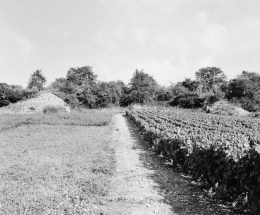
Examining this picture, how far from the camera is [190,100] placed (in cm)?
5409

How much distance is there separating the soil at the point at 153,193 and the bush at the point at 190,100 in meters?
46.4

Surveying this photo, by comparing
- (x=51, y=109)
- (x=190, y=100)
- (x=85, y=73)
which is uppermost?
(x=85, y=73)

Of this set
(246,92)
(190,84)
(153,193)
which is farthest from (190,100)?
(153,193)

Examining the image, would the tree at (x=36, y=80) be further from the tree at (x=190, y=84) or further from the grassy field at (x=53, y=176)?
the grassy field at (x=53, y=176)

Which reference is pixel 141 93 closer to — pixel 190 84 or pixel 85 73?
pixel 190 84

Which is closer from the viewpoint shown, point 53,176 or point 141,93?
point 53,176

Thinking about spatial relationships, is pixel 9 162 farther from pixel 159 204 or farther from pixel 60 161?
pixel 159 204

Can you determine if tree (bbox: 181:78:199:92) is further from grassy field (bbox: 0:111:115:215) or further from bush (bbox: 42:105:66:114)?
grassy field (bbox: 0:111:115:215)

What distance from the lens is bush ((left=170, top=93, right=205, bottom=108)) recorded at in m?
53.4

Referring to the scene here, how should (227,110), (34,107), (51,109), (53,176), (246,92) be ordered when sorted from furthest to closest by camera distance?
(246,92) → (227,110) → (34,107) → (51,109) → (53,176)

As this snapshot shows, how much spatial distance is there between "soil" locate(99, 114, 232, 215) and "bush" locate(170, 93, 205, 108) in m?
46.4

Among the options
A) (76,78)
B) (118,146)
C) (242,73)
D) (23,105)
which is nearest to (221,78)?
(242,73)

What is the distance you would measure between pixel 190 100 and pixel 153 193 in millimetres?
50078

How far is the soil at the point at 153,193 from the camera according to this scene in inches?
203
